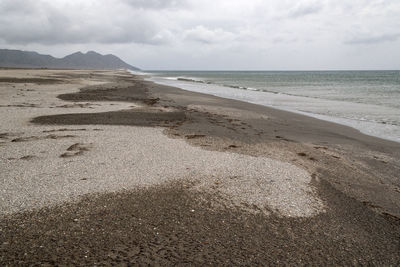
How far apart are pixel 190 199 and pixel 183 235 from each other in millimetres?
1300

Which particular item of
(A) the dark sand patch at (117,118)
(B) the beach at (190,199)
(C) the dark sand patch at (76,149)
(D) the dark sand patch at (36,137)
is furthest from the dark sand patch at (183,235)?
(A) the dark sand patch at (117,118)

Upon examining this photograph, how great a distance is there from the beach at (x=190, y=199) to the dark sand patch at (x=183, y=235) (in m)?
0.02

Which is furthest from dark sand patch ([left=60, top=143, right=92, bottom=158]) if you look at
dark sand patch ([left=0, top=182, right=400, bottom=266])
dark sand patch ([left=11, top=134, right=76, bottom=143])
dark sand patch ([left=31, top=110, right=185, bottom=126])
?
dark sand patch ([left=31, top=110, right=185, bottom=126])

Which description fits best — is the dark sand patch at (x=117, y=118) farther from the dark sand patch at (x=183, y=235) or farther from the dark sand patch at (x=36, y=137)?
the dark sand patch at (x=183, y=235)

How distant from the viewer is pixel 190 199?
5.77 meters

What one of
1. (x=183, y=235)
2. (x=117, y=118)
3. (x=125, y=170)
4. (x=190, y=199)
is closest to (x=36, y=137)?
(x=117, y=118)

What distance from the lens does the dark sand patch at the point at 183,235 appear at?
3.94 meters

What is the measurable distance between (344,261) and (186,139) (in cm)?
729

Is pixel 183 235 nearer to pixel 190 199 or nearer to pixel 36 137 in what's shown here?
pixel 190 199

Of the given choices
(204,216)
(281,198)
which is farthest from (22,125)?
(281,198)

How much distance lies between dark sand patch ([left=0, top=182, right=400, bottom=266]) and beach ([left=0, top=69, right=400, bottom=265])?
0.02 meters

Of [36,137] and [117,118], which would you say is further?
[117,118]

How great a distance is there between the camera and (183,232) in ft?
15.1

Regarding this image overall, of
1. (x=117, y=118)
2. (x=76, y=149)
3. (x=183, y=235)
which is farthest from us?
(x=117, y=118)
